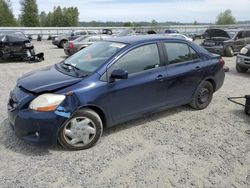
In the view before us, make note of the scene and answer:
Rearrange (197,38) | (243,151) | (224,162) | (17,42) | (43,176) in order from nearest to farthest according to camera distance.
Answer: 1. (43,176)
2. (224,162)
3. (243,151)
4. (17,42)
5. (197,38)

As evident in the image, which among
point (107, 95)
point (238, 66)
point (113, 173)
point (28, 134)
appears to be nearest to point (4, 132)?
point (28, 134)

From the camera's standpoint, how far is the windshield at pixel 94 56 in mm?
4367

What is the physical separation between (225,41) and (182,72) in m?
11.3

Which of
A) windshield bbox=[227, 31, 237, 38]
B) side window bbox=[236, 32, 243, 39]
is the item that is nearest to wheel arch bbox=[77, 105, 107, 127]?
windshield bbox=[227, 31, 237, 38]

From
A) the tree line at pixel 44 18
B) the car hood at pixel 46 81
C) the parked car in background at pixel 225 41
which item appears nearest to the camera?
the car hood at pixel 46 81

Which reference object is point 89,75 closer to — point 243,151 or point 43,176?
point 43,176

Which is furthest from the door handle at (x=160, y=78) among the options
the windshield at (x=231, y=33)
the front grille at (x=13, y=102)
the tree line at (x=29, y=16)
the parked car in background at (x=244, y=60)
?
the tree line at (x=29, y=16)

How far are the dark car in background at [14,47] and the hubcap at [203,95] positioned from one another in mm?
10613

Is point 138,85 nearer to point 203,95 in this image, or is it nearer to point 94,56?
point 94,56

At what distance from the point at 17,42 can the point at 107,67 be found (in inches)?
432

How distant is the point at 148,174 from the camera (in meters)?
3.45

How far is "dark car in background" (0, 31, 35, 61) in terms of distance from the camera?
44.1 feet

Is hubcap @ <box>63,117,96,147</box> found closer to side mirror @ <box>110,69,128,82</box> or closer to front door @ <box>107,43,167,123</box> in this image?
front door @ <box>107,43,167,123</box>

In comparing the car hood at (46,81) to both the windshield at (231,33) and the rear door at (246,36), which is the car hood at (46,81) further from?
the rear door at (246,36)
